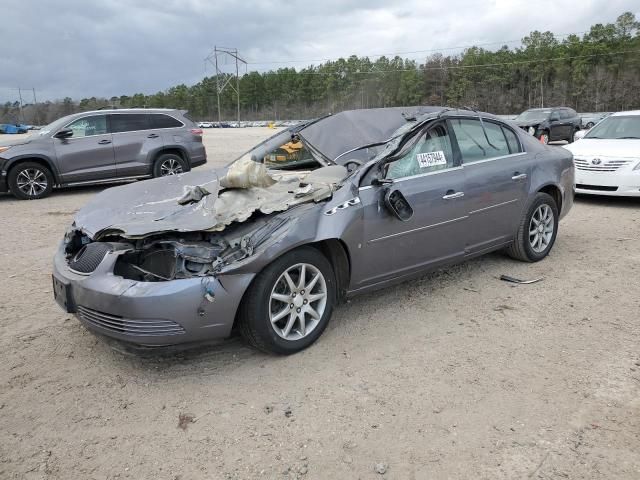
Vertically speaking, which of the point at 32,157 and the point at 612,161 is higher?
the point at 32,157

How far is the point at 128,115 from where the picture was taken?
36.8ft

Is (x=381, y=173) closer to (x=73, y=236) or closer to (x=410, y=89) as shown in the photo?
(x=73, y=236)

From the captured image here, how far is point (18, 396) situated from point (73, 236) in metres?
1.22

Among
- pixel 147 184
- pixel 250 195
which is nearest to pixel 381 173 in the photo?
pixel 250 195

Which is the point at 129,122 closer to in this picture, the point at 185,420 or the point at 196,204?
the point at 196,204

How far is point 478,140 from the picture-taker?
4.99 m

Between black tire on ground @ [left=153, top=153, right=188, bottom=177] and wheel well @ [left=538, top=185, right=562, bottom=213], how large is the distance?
8.12 m

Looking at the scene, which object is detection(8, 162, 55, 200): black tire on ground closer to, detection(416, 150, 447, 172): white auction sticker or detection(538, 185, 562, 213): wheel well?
detection(416, 150, 447, 172): white auction sticker

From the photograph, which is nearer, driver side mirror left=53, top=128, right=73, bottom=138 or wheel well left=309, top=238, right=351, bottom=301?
wheel well left=309, top=238, right=351, bottom=301

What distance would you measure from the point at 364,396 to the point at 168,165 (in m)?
9.55

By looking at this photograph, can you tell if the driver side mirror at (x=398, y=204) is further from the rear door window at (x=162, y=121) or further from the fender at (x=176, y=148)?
the rear door window at (x=162, y=121)

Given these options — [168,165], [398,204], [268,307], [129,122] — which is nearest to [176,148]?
[168,165]

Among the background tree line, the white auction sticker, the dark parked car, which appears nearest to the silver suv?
the white auction sticker

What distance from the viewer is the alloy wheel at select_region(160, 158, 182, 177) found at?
11523 millimetres
